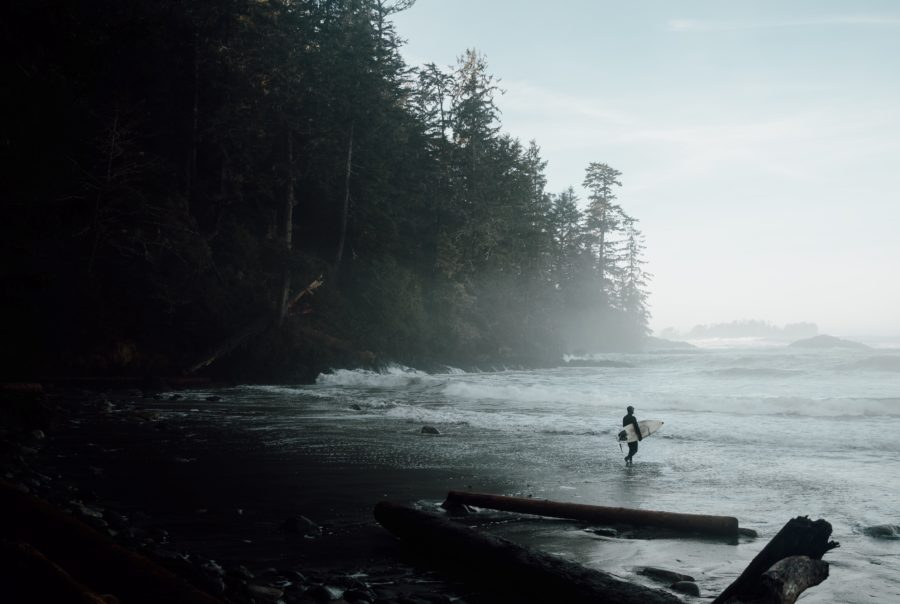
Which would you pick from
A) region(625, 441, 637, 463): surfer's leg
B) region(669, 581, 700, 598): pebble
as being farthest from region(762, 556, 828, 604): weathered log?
region(625, 441, 637, 463): surfer's leg

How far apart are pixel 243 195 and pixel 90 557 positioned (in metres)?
28.3

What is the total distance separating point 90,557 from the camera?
3.83m

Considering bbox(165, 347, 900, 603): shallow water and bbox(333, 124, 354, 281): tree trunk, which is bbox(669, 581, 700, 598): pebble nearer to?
bbox(165, 347, 900, 603): shallow water

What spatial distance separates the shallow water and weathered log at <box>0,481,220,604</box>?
391cm

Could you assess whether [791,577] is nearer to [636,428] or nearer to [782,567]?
[782,567]

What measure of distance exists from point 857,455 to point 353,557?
36.8ft

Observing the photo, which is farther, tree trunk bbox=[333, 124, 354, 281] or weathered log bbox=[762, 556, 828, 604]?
tree trunk bbox=[333, 124, 354, 281]

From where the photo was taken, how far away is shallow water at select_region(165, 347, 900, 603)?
253 inches

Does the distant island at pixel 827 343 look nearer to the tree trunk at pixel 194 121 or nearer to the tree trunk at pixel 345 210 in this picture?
the tree trunk at pixel 345 210

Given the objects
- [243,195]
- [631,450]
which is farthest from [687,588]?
[243,195]

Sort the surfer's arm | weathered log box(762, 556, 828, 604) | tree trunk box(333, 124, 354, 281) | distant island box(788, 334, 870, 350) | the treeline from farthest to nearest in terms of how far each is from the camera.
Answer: distant island box(788, 334, 870, 350), tree trunk box(333, 124, 354, 281), the treeline, the surfer's arm, weathered log box(762, 556, 828, 604)

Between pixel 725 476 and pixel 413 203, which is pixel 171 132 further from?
pixel 725 476

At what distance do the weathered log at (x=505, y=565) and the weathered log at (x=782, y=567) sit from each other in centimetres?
48

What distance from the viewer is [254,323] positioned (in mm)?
28250
